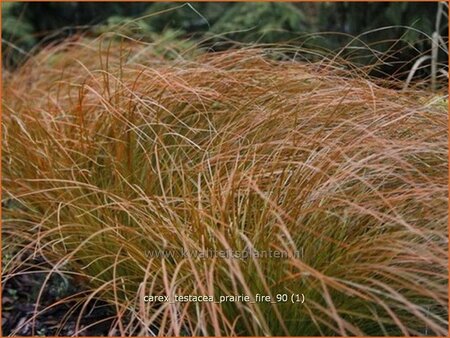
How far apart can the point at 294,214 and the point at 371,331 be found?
1.28 ft

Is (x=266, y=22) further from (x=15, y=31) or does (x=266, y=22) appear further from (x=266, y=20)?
(x=15, y=31)

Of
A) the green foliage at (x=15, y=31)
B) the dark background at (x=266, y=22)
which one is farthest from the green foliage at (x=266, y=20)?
the green foliage at (x=15, y=31)

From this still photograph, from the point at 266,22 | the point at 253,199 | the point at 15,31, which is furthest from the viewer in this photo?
the point at 15,31

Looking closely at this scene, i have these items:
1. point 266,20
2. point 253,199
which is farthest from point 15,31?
point 253,199

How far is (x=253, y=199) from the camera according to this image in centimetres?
203

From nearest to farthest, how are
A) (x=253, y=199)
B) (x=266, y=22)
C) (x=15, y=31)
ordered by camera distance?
(x=253, y=199) → (x=266, y=22) → (x=15, y=31)

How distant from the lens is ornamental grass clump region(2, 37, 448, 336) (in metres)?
1.80

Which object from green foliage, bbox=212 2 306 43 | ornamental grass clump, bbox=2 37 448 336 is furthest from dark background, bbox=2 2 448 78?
ornamental grass clump, bbox=2 37 448 336

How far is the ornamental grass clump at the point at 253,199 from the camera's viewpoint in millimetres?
1798

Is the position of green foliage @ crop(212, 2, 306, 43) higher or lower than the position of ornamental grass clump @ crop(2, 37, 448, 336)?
higher

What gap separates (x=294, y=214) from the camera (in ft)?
6.33

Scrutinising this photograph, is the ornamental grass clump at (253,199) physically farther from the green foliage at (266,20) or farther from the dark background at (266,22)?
the green foliage at (266,20)

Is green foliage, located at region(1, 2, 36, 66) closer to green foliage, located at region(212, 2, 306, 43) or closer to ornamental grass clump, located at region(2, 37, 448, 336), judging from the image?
green foliage, located at region(212, 2, 306, 43)

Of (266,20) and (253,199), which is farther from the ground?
(266,20)
